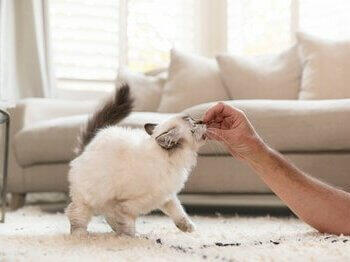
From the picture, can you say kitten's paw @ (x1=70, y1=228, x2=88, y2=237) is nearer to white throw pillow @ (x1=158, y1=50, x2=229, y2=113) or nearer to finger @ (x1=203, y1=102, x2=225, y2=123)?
finger @ (x1=203, y1=102, x2=225, y2=123)

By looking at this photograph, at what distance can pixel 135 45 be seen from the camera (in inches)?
167

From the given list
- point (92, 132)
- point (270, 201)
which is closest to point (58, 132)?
point (92, 132)

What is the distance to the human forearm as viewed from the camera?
154cm

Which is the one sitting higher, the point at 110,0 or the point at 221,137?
the point at 110,0

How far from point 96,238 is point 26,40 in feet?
8.35

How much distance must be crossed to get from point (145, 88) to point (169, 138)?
1.85 meters

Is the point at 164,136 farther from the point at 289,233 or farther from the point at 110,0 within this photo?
the point at 110,0

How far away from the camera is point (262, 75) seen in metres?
3.16

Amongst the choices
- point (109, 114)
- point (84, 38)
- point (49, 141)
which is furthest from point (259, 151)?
point (84, 38)

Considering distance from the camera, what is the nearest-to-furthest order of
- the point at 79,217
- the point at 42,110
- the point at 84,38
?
the point at 79,217 < the point at 42,110 < the point at 84,38

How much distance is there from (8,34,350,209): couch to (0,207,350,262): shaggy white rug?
31 centimetres

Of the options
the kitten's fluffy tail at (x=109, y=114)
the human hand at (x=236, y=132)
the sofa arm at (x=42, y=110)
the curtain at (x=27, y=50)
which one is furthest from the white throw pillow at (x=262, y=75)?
the human hand at (x=236, y=132)

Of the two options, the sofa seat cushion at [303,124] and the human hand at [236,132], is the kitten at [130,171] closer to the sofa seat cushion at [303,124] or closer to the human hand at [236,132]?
the human hand at [236,132]

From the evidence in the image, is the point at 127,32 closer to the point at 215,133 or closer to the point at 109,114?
the point at 109,114
